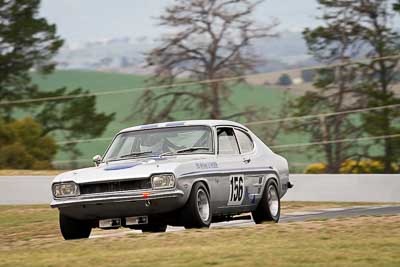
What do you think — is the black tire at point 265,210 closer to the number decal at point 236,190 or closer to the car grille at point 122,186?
the number decal at point 236,190

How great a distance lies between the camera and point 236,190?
16.2 metres

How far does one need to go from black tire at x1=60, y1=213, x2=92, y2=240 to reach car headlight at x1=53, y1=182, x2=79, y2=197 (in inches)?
14.1

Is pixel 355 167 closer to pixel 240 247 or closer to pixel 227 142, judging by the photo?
pixel 227 142

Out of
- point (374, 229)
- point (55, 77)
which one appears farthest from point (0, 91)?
point (374, 229)

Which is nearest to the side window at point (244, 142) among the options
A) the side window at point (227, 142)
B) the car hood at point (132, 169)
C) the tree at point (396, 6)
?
the side window at point (227, 142)

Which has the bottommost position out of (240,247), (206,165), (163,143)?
(240,247)

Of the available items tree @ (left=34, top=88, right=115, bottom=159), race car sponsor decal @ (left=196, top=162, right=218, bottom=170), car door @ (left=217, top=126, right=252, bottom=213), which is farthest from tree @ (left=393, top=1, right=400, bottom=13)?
race car sponsor decal @ (left=196, top=162, right=218, bottom=170)

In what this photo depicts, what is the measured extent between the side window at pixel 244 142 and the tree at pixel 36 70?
58.4ft

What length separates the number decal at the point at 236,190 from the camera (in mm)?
16031

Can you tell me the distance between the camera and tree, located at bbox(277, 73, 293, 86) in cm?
3316

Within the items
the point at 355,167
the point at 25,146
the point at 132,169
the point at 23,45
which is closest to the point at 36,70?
the point at 23,45

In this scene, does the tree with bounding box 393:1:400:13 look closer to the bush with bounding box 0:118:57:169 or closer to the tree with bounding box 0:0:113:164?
the tree with bounding box 0:0:113:164

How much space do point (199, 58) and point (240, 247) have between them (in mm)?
24940

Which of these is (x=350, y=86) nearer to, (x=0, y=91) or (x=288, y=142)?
(x=288, y=142)
